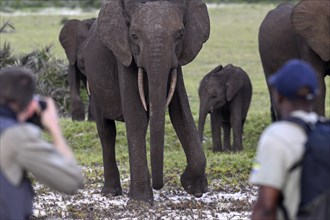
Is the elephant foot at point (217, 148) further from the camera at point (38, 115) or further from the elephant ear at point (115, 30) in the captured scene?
the camera at point (38, 115)

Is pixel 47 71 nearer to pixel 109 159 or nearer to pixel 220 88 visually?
pixel 220 88

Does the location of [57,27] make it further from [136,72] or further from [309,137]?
[309,137]

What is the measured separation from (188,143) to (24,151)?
18.8 ft

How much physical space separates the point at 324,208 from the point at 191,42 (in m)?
5.64

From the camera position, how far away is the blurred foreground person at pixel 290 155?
577cm

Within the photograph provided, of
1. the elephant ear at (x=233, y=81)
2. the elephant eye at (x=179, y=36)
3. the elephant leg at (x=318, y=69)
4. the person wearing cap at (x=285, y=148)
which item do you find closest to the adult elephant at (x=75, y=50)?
the elephant ear at (x=233, y=81)

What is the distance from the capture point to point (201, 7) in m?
11.8

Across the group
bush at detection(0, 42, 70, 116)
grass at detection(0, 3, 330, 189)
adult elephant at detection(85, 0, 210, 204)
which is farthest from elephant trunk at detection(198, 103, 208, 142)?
adult elephant at detection(85, 0, 210, 204)

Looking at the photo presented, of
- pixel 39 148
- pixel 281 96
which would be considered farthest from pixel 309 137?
pixel 39 148

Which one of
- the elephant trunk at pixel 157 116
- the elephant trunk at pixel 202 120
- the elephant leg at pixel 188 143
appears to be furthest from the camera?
the elephant trunk at pixel 202 120

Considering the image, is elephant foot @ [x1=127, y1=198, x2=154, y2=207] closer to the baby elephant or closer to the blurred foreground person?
the blurred foreground person

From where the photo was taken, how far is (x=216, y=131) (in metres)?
17.7

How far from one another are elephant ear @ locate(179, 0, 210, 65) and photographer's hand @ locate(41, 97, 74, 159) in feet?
16.6

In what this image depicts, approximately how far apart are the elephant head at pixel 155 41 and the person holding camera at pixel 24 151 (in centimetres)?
431
